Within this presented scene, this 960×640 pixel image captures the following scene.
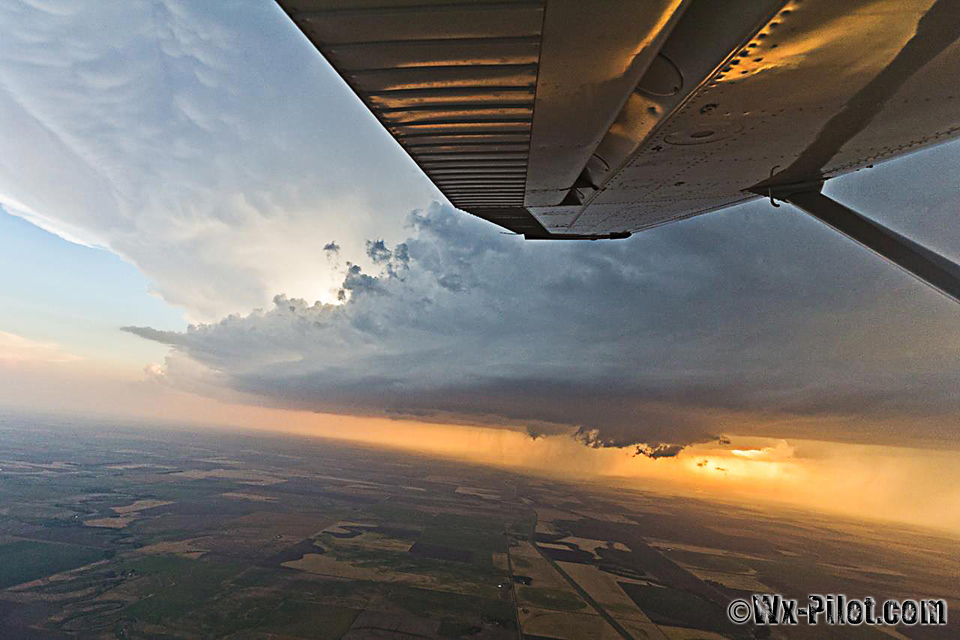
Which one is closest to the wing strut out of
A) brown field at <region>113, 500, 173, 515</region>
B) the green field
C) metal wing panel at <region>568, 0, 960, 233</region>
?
metal wing panel at <region>568, 0, 960, 233</region>

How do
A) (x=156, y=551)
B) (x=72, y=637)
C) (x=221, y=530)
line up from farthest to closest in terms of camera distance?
(x=221, y=530)
(x=156, y=551)
(x=72, y=637)

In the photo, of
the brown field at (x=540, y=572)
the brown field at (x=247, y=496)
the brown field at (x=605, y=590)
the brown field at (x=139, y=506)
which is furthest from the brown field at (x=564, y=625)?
the brown field at (x=139, y=506)

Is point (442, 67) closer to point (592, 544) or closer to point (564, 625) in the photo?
point (564, 625)

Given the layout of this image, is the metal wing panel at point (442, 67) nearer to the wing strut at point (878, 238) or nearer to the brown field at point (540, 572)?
the wing strut at point (878, 238)

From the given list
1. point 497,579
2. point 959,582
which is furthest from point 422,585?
point 959,582

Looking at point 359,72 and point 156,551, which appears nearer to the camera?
point 359,72

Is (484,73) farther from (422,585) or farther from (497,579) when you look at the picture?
(497,579)
